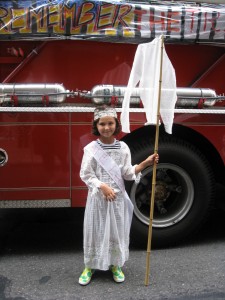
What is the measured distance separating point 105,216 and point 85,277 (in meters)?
0.54

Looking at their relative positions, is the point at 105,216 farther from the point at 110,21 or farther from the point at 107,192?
the point at 110,21

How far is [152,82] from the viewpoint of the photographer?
3176 millimetres

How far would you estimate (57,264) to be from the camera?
3781mm

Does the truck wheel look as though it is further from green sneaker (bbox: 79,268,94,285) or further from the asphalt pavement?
green sneaker (bbox: 79,268,94,285)

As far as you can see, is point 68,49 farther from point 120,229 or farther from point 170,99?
point 120,229

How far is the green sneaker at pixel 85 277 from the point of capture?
132 inches

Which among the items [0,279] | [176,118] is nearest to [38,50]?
[176,118]

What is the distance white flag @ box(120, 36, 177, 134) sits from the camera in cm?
314

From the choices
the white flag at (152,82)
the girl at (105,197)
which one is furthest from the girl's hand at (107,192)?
the white flag at (152,82)

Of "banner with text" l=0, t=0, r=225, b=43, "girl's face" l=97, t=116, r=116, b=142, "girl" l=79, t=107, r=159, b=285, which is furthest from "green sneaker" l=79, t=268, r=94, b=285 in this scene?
"banner with text" l=0, t=0, r=225, b=43

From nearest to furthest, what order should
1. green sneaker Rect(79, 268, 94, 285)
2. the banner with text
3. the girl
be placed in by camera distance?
1. the girl
2. green sneaker Rect(79, 268, 94, 285)
3. the banner with text

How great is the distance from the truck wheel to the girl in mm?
624

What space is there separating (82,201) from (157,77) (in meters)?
1.37

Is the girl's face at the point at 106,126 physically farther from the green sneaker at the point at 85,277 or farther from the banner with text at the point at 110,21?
the green sneaker at the point at 85,277
